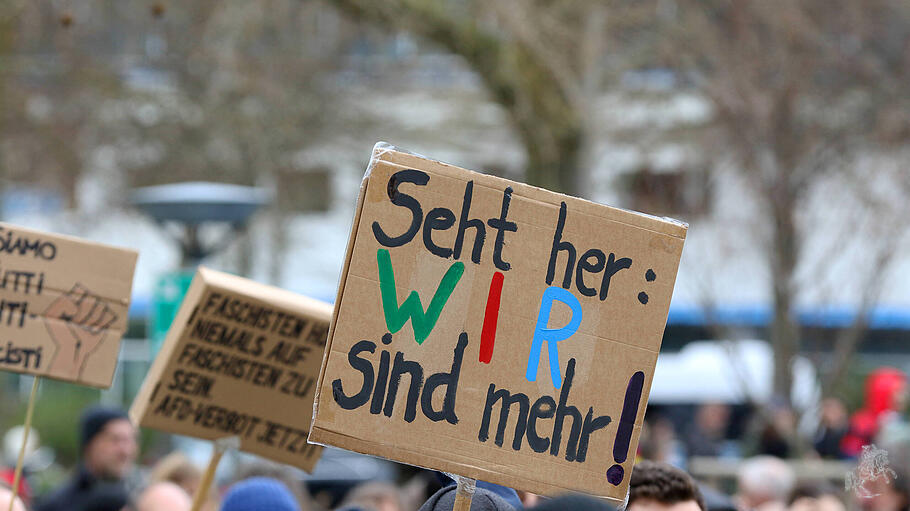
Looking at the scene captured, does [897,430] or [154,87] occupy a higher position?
[154,87]

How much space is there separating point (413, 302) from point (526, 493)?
55.4 inches

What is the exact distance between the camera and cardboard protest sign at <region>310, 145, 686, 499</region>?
121 inches

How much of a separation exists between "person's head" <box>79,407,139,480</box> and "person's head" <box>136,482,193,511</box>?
2.60 ft

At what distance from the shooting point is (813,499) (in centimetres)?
595

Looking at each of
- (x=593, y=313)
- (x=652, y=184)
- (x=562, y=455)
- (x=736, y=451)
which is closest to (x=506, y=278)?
(x=593, y=313)

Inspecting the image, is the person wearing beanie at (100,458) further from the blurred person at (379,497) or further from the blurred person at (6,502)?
the blurred person at (6,502)

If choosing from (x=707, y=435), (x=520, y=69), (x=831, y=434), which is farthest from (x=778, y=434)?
(x=520, y=69)

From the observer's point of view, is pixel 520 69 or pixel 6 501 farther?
pixel 520 69

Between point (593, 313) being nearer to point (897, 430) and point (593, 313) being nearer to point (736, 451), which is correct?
point (897, 430)

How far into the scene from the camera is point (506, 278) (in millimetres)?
3180

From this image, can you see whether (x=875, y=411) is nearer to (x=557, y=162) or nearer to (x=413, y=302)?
(x=557, y=162)

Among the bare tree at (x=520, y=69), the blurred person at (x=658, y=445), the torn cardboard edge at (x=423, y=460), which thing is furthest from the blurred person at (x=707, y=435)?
the torn cardboard edge at (x=423, y=460)

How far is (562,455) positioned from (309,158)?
17.7 m

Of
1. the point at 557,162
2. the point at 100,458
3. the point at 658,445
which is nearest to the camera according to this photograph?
the point at 100,458
